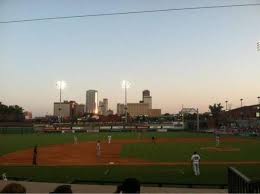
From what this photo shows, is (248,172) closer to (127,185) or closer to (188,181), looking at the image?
(188,181)

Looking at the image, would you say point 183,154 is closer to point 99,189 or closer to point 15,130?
point 99,189

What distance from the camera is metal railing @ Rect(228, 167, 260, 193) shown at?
8.27 m

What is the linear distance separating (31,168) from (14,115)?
148 metres

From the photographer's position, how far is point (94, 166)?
1165 inches

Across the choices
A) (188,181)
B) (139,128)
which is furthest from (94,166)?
(139,128)

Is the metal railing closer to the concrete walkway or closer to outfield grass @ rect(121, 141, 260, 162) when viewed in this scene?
the concrete walkway

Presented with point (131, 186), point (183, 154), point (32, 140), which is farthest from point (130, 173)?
point (32, 140)

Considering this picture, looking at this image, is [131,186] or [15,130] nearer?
[131,186]

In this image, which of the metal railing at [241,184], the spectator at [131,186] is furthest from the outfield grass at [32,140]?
the spectator at [131,186]

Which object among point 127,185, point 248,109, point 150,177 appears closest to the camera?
point 127,185

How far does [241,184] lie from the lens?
9234mm

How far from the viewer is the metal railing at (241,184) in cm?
827

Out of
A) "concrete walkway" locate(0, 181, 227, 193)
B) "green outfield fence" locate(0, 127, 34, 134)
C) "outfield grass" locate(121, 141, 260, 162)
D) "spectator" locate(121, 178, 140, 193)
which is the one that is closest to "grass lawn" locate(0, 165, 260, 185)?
"concrete walkway" locate(0, 181, 227, 193)

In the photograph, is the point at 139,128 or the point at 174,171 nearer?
the point at 174,171
